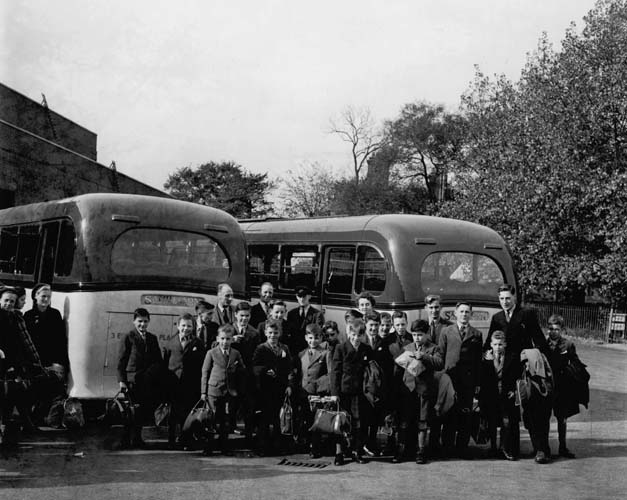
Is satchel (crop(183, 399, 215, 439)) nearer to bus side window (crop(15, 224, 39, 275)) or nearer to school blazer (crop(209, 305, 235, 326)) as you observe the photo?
school blazer (crop(209, 305, 235, 326))

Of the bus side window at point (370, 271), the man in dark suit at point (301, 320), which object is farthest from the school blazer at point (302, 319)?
the bus side window at point (370, 271)

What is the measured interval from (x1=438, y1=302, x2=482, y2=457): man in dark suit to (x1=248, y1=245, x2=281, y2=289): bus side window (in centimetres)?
563

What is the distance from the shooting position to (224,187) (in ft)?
223

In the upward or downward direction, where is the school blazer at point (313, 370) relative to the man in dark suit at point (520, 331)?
downward

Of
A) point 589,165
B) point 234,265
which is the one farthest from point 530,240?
point 234,265

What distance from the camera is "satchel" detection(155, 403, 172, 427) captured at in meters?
8.40

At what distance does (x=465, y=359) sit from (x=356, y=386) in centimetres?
138

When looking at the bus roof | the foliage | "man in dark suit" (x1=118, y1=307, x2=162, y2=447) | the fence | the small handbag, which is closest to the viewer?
the small handbag

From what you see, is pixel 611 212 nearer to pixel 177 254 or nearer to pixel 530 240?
pixel 530 240

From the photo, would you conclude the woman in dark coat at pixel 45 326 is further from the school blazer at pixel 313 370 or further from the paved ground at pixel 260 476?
the school blazer at pixel 313 370

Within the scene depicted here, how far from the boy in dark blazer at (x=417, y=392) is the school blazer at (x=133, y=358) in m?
2.72

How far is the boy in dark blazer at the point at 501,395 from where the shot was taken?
27.8ft

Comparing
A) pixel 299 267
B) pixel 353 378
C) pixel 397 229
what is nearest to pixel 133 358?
pixel 353 378

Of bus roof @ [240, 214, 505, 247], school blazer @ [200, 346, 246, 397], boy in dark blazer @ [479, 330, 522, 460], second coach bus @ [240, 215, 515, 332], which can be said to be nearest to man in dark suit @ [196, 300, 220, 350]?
school blazer @ [200, 346, 246, 397]
